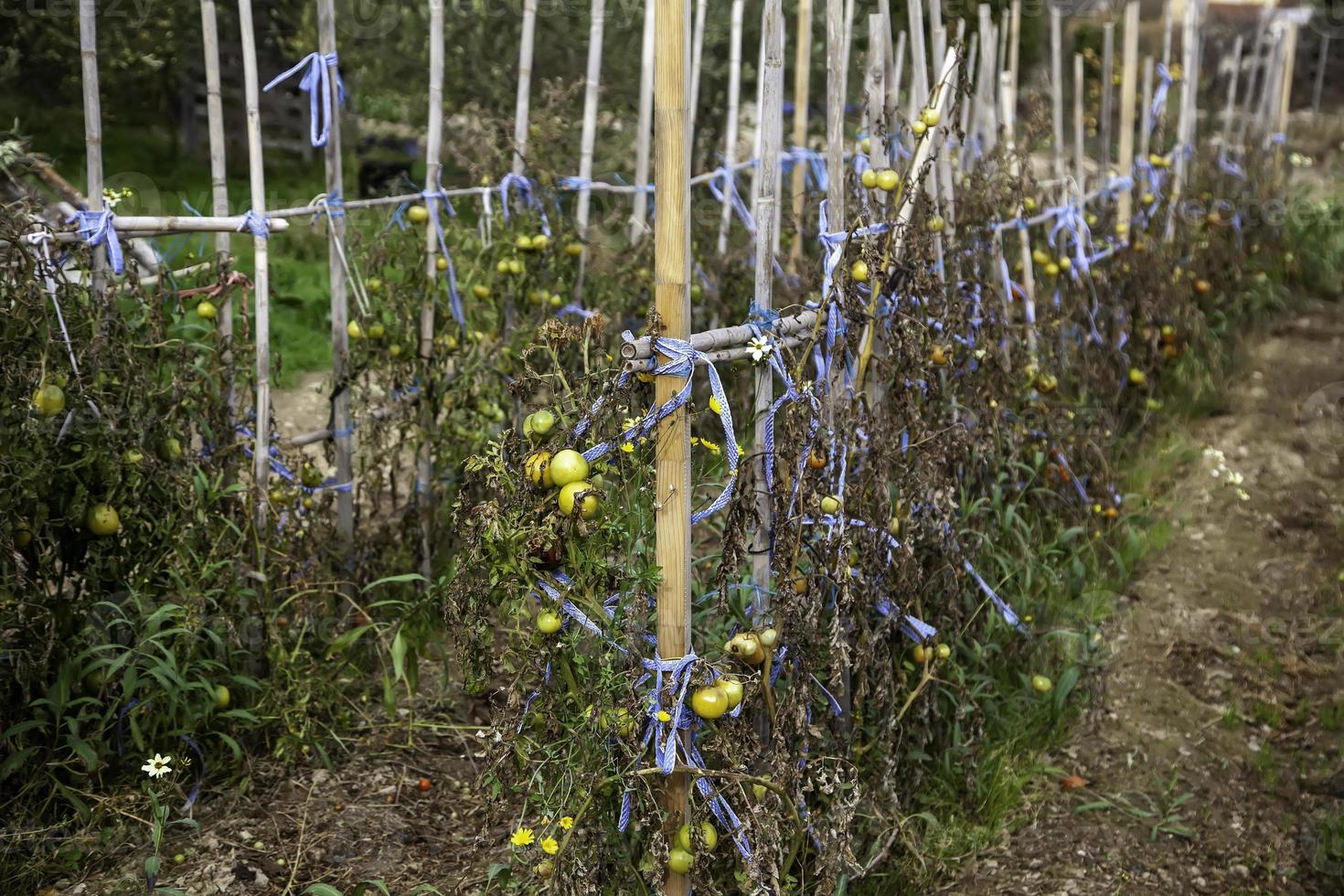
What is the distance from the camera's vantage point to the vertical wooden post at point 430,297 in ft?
10.2

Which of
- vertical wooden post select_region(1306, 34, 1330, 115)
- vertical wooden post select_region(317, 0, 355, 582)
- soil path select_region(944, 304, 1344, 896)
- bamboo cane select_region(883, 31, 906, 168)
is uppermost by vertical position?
vertical wooden post select_region(1306, 34, 1330, 115)

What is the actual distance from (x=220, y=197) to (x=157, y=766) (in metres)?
1.32

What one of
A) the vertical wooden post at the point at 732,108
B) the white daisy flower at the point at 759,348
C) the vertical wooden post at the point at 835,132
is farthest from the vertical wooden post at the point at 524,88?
the white daisy flower at the point at 759,348

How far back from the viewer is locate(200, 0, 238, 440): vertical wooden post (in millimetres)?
2656

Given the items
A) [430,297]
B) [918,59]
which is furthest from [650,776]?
[918,59]

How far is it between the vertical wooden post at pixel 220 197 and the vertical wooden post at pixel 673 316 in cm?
139

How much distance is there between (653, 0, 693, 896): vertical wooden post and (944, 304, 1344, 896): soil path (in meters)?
1.09

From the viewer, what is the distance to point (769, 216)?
2072mm

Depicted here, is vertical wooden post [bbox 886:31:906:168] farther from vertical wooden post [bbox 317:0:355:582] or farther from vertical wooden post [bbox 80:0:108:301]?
vertical wooden post [bbox 80:0:108:301]

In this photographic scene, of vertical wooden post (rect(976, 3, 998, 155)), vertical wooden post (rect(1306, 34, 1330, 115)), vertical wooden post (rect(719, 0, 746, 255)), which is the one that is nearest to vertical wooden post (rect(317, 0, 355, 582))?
vertical wooden post (rect(719, 0, 746, 255))

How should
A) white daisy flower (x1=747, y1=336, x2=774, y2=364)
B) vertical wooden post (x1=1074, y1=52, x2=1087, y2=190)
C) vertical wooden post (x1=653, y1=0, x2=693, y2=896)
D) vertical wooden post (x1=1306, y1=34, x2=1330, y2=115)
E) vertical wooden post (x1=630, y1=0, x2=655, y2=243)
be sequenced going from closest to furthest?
vertical wooden post (x1=653, y1=0, x2=693, y2=896)
white daisy flower (x1=747, y1=336, x2=774, y2=364)
vertical wooden post (x1=630, y1=0, x2=655, y2=243)
vertical wooden post (x1=1074, y1=52, x2=1087, y2=190)
vertical wooden post (x1=1306, y1=34, x2=1330, y2=115)

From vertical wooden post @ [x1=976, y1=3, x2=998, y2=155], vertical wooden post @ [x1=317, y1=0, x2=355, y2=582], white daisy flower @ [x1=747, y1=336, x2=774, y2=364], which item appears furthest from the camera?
vertical wooden post @ [x1=976, y1=3, x2=998, y2=155]

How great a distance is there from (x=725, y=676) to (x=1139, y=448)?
3363mm

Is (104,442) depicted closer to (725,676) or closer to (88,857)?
(88,857)
